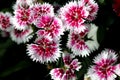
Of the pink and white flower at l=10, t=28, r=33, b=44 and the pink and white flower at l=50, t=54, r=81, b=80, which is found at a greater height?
the pink and white flower at l=10, t=28, r=33, b=44

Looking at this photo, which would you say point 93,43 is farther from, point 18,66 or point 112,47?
point 18,66

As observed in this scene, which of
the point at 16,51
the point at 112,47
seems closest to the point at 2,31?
the point at 16,51

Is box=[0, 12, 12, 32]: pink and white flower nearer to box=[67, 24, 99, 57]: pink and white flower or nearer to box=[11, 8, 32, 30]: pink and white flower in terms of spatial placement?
box=[11, 8, 32, 30]: pink and white flower

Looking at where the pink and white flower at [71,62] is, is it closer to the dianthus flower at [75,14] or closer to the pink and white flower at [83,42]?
the pink and white flower at [83,42]

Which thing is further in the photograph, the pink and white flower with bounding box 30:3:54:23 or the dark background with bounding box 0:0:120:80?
the dark background with bounding box 0:0:120:80

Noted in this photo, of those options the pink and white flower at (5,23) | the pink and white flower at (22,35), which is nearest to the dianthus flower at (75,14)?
the pink and white flower at (22,35)

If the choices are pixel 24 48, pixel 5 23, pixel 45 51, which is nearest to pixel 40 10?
pixel 45 51

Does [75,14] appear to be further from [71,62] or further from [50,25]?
[71,62]

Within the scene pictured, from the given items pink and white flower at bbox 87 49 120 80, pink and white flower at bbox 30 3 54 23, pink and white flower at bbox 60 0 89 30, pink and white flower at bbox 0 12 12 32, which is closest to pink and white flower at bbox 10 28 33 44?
pink and white flower at bbox 0 12 12 32
